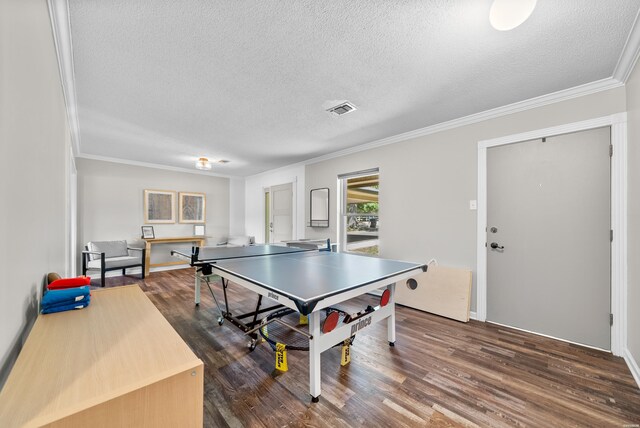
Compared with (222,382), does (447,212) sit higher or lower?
higher

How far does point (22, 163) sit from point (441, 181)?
376 centimetres

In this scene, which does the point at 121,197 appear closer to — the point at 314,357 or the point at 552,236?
the point at 314,357

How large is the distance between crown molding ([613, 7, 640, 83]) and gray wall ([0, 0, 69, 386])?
3.30m

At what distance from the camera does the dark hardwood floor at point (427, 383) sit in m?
1.60

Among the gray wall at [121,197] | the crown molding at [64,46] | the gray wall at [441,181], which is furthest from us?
the gray wall at [121,197]

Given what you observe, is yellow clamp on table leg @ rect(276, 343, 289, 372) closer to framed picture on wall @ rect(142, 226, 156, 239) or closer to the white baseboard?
the white baseboard

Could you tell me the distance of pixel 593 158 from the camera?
8.04 ft

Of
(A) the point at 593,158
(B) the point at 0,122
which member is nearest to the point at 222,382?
(B) the point at 0,122

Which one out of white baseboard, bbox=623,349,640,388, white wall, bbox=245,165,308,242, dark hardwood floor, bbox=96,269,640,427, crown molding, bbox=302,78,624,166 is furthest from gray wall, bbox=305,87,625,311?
white wall, bbox=245,165,308,242

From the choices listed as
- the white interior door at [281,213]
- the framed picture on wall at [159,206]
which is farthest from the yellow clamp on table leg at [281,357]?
the framed picture on wall at [159,206]

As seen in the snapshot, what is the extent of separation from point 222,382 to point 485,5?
3113 millimetres

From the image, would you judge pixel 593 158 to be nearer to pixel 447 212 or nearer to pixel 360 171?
pixel 447 212

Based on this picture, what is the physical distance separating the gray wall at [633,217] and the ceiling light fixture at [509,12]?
1374 mm

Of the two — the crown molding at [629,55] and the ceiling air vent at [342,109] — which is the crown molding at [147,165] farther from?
the crown molding at [629,55]
